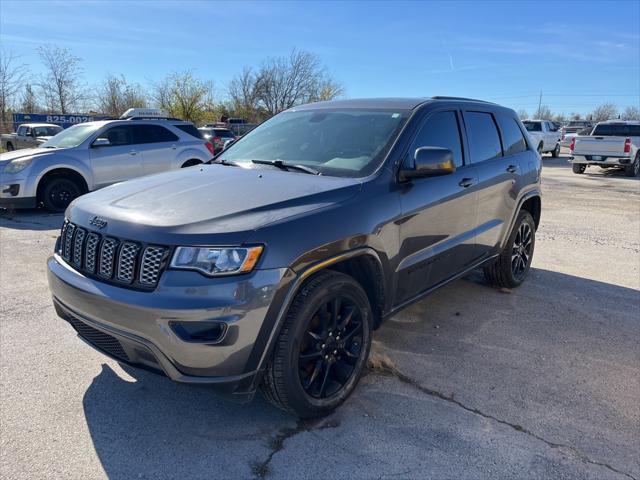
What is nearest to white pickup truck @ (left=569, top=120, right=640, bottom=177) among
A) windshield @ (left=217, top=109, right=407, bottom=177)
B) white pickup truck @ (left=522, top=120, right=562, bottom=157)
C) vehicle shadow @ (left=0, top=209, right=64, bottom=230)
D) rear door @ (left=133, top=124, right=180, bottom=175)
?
white pickup truck @ (left=522, top=120, right=562, bottom=157)

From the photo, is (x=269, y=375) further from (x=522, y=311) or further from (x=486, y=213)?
(x=522, y=311)

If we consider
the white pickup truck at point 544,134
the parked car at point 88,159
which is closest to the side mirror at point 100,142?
the parked car at point 88,159

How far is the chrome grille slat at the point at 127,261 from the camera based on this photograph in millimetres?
2389

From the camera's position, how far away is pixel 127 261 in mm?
2414

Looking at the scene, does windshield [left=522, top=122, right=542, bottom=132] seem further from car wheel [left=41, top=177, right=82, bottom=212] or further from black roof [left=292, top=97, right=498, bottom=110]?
black roof [left=292, top=97, right=498, bottom=110]

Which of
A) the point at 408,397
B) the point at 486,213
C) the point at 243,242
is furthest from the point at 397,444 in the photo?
the point at 486,213

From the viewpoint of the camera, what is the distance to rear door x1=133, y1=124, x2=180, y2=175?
984 cm

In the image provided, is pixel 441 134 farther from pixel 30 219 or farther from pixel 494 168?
pixel 30 219

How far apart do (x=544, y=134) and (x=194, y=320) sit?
25.4m

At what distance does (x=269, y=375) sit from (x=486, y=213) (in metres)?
2.63

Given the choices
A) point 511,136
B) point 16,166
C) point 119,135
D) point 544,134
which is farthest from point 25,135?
point 544,134

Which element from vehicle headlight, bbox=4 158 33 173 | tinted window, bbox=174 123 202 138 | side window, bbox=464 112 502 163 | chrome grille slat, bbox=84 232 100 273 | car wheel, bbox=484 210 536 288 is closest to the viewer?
chrome grille slat, bbox=84 232 100 273

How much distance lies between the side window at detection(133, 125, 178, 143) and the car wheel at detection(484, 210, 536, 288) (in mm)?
7591

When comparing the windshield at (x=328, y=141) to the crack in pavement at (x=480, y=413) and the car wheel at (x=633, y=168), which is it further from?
the car wheel at (x=633, y=168)
